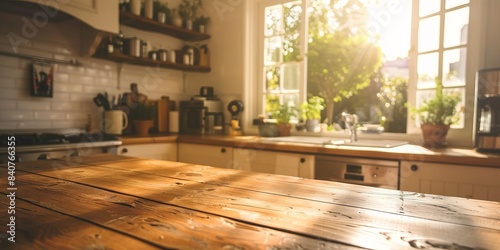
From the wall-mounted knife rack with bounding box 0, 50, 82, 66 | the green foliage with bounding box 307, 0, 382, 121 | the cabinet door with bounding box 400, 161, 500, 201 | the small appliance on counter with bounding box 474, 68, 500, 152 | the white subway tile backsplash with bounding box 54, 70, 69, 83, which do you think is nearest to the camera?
the cabinet door with bounding box 400, 161, 500, 201

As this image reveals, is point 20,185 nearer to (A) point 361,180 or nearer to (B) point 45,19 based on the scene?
(A) point 361,180

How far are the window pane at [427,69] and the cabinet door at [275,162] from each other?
3.42ft

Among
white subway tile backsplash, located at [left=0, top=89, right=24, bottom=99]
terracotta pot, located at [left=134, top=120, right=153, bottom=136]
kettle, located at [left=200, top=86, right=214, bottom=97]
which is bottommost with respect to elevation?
terracotta pot, located at [left=134, top=120, right=153, bottom=136]

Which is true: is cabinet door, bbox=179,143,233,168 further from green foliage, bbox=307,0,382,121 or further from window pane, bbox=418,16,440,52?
green foliage, bbox=307,0,382,121

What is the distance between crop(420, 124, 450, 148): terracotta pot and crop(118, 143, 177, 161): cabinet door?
76.8 inches

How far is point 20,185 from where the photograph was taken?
2.89ft

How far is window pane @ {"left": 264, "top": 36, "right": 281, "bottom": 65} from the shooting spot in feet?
10.3

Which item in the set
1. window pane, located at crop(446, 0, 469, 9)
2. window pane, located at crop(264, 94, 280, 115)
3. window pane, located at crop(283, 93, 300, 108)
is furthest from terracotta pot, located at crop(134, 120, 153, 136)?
window pane, located at crop(446, 0, 469, 9)

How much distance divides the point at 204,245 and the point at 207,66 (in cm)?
309

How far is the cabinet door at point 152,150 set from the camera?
242 cm

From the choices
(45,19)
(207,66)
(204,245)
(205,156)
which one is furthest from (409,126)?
(45,19)

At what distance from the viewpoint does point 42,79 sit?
93.4 inches

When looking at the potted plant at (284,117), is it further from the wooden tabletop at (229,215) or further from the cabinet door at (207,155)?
the wooden tabletop at (229,215)

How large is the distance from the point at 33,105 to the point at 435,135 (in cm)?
283
